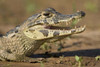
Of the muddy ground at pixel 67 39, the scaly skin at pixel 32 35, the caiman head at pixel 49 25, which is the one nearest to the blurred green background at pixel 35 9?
the muddy ground at pixel 67 39

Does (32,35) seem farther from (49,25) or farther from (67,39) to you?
(67,39)

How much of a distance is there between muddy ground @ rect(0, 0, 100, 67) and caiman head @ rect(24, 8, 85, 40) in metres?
0.62

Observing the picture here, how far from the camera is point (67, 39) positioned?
27.3 feet

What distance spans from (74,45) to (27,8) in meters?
6.58

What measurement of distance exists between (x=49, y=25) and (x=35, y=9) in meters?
7.34

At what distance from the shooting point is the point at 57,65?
5.40 metres

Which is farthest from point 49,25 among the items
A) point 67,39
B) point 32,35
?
point 67,39

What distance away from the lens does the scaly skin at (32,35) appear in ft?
19.3

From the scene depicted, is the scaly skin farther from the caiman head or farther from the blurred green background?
the blurred green background

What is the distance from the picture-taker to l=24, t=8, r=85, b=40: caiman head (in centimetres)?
581

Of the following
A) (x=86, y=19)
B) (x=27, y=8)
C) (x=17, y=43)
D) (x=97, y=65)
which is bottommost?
(x=97, y=65)

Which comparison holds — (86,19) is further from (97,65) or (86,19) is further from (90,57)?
(97,65)

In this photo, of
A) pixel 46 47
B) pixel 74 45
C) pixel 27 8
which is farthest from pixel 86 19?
pixel 46 47

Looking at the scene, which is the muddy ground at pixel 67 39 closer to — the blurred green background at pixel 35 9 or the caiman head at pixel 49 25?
the blurred green background at pixel 35 9
